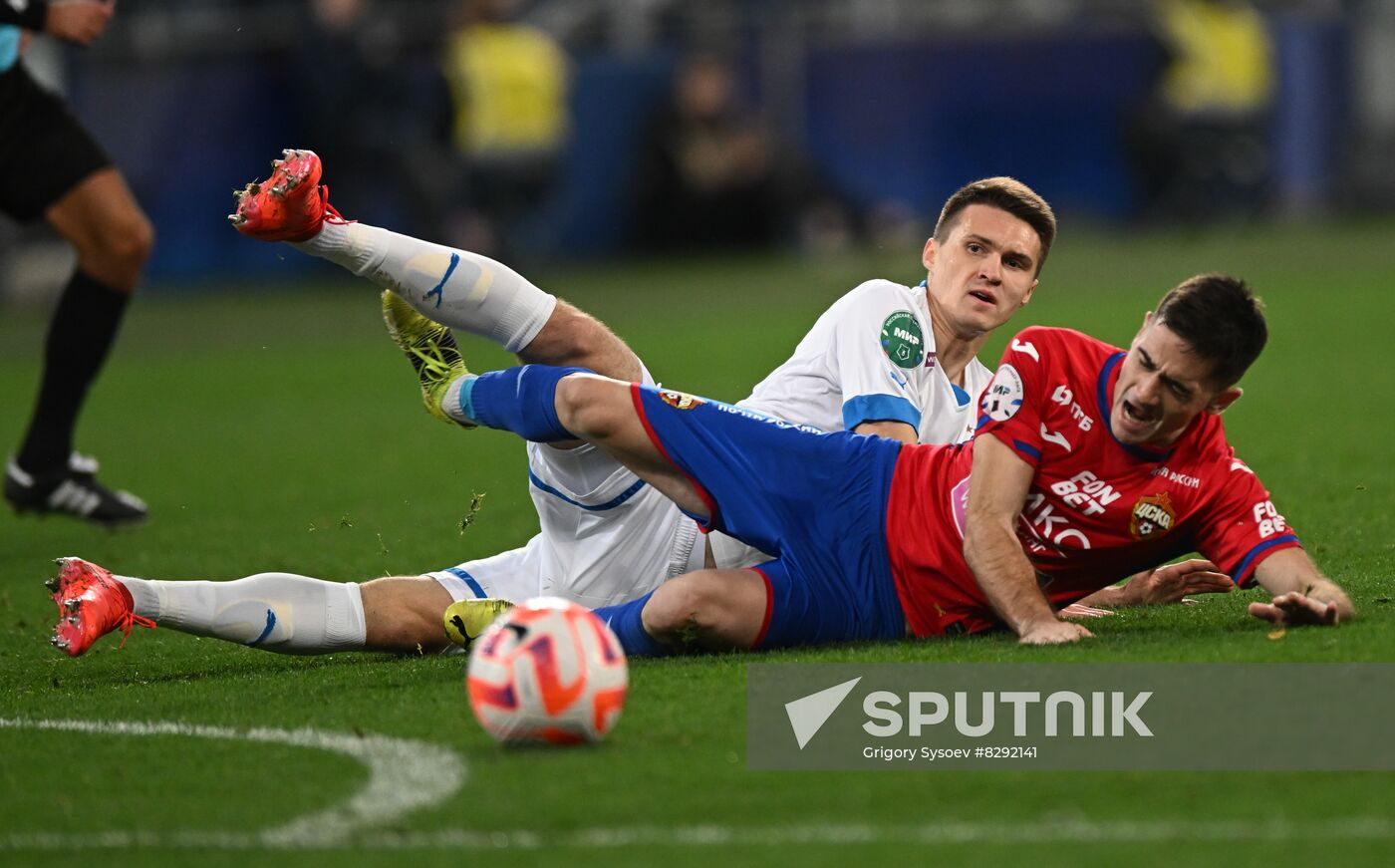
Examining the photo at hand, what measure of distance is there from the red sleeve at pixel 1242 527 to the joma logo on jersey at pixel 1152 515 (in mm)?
104

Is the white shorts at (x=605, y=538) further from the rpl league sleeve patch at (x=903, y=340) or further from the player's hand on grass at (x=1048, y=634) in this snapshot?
the player's hand on grass at (x=1048, y=634)

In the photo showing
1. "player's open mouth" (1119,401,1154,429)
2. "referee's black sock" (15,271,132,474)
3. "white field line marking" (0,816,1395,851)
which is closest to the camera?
"white field line marking" (0,816,1395,851)

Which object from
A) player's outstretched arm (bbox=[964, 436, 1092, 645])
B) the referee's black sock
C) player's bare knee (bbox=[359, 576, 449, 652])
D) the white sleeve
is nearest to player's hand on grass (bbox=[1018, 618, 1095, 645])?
player's outstretched arm (bbox=[964, 436, 1092, 645])

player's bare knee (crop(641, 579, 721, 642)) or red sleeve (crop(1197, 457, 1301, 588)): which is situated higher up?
red sleeve (crop(1197, 457, 1301, 588))

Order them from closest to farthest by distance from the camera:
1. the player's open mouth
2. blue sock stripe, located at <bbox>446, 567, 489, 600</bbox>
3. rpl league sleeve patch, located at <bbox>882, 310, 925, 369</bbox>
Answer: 1. the player's open mouth
2. blue sock stripe, located at <bbox>446, 567, 489, 600</bbox>
3. rpl league sleeve patch, located at <bbox>882, 310, 925, 369</bbox>

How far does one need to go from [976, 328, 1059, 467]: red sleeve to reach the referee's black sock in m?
→ 4.23

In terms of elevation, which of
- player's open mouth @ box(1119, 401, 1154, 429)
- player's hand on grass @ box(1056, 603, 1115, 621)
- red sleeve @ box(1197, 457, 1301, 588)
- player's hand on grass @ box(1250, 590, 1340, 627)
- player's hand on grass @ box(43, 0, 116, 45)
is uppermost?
player's hand on grass @ box(43, 0, 116, 45)

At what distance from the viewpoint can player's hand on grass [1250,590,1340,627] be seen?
4.75 m

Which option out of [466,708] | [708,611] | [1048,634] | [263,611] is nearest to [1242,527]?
[1048,634]

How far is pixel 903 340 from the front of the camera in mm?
5617

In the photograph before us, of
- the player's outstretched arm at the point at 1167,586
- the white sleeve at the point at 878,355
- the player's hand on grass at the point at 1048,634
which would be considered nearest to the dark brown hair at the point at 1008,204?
the white sleeve at the point at 878,355

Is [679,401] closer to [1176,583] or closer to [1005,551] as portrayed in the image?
[1005,551]

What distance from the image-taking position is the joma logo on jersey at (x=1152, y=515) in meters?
4.86

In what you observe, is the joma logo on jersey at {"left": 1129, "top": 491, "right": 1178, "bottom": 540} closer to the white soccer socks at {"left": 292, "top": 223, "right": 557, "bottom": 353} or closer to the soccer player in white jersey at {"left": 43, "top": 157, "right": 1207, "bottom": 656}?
the soccer player in white jersey at {"left": 43, "top": 157, "right": 1207, "bottom": 656}
